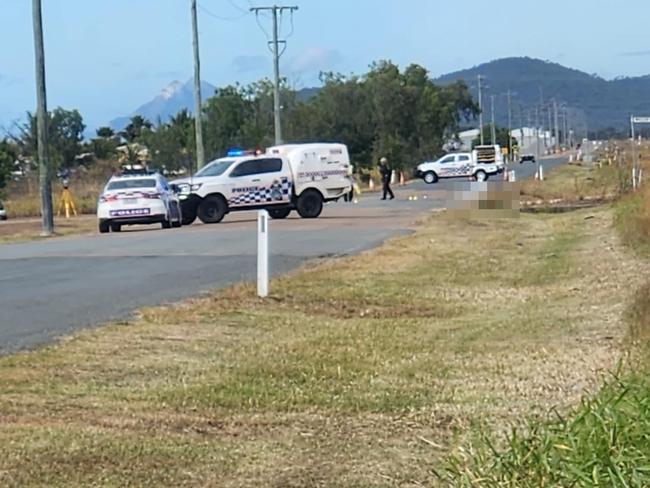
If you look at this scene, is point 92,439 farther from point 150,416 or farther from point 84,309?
point 84,309

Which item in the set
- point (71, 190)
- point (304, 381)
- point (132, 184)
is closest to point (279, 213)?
point (132, 184)

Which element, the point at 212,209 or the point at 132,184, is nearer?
the point at 132,184

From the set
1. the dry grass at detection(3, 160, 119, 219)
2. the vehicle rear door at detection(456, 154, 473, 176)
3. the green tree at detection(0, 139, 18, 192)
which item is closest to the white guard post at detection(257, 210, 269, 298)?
the dry grass at detection(3, 160, 119, 219)

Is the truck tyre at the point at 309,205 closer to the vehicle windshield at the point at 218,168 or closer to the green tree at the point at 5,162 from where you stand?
the vehicle windshield at the point at 218,168

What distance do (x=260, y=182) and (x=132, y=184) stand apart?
3597mm

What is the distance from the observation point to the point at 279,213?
124 ft

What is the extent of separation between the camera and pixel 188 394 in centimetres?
885

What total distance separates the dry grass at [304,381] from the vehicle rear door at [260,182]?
19.8m

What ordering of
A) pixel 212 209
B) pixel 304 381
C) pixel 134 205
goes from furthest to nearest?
pixel 212 209
pixel 134 205
pixel 304 381

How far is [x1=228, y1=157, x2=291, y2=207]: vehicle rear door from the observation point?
36312mm

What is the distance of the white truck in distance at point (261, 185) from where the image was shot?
3628cm

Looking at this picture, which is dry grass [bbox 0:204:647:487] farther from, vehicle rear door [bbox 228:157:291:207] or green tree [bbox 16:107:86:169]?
green tree [bbox 16:107:86:169]

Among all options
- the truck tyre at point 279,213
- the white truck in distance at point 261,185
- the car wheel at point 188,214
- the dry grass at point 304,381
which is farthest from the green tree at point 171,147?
the dry grass at point 304,381

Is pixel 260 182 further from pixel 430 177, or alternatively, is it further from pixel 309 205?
pixel 430 177
